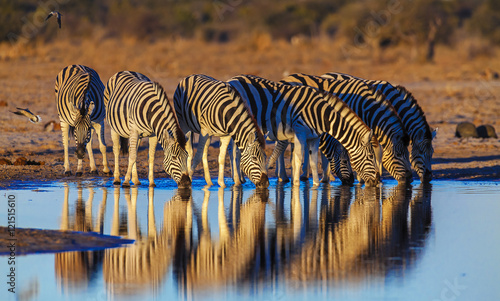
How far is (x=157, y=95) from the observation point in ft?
40.7

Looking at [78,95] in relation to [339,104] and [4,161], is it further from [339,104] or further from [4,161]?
[339,104]

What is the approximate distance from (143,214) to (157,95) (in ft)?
9.53

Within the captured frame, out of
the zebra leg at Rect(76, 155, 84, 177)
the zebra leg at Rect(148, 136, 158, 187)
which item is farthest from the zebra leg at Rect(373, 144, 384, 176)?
the zebra leg at Rect(76, 155, 84, 177)

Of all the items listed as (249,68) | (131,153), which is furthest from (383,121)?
(249,68)

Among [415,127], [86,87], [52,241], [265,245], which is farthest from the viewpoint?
[86,87]

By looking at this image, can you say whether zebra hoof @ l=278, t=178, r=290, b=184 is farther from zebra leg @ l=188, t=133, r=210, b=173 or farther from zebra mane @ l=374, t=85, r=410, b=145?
zebra mane @ l=374, t=85, r=410, b=145

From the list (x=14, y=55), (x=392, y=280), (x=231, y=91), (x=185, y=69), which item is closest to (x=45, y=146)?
(x=231, y=91)

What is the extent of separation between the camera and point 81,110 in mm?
13641

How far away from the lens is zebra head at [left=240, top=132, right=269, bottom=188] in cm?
1193

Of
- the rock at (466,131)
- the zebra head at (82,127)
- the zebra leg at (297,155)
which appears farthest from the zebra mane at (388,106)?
the rock at (466,131)

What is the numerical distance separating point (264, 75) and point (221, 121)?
16.8 metres

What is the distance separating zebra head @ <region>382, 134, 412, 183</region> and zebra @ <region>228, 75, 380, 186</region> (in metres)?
0.59

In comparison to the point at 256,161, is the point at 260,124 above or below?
above

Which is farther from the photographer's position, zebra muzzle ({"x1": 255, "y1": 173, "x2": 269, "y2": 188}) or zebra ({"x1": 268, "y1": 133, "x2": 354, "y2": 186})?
zebra ({"x1": 268, "y1": 133, "x2": 354, "y2": 186})
